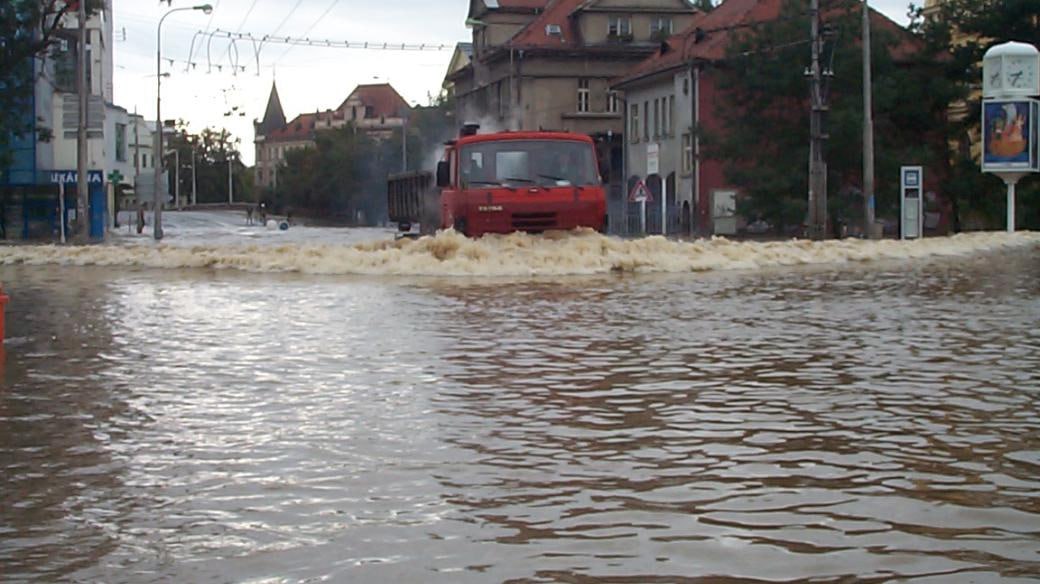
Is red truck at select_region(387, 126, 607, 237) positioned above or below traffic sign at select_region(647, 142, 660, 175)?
below

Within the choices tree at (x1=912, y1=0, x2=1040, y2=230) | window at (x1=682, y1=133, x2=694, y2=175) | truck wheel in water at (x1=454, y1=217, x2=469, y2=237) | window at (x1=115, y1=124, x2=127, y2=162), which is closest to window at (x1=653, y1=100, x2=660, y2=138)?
window at (x1=682, y1=133, x2=694, y2=175)

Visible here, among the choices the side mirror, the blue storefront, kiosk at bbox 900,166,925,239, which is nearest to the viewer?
the side mirror

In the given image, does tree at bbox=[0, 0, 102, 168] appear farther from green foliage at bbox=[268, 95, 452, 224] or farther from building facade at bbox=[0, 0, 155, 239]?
green foliage at bbox=[268, 95, 452, 224]

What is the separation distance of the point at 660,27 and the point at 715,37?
21772 mm

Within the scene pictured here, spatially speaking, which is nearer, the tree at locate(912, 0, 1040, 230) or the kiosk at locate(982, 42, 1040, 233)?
the kiosk at locate(982, 42, 1040, 233)

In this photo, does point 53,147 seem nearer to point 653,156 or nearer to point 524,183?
point 653,156

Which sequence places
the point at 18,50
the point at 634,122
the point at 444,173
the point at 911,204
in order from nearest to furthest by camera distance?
1. the point at 444,173
2. the point at 911,204
3. the point at 18,50
4. the point at 634,122

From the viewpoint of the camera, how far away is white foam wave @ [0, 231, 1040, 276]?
28.0 metres

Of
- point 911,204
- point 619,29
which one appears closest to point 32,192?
point 911,204

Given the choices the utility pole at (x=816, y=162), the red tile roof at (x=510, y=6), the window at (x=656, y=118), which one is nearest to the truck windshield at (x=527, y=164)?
the utility pole at (x=816, y=162)

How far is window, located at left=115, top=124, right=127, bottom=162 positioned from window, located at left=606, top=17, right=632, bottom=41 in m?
32.1

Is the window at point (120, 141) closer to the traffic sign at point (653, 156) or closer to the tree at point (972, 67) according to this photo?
the traffic sign at point (653, 156)

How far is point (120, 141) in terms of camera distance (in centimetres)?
10081

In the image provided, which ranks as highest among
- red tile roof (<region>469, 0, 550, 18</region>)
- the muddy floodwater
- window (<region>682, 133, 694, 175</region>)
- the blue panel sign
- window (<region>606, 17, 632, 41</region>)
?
red tile roof (<region>469, 0, 550, 18</region>)
